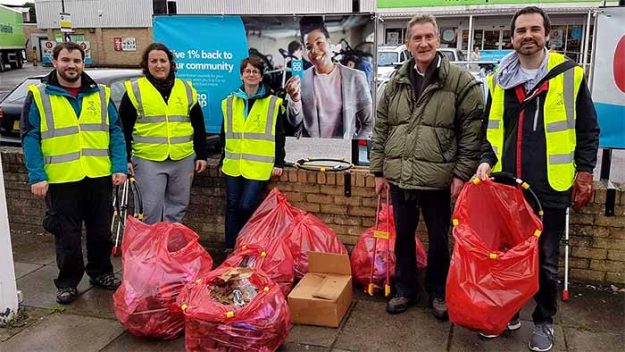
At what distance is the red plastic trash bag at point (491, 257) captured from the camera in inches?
111

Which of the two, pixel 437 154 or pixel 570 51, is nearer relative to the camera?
pixel 437 154

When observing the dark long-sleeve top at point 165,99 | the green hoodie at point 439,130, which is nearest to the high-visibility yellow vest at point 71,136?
the dark long-sleeve top at point 165,99

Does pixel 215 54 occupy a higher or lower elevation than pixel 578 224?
higher

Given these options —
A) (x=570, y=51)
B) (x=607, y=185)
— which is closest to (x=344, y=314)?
(x=607, y=185)

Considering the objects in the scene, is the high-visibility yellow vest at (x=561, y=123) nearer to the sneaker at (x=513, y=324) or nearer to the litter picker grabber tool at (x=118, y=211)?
the sneaker at (x=513, y=324)

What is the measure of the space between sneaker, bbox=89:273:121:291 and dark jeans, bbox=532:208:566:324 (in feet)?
9.41

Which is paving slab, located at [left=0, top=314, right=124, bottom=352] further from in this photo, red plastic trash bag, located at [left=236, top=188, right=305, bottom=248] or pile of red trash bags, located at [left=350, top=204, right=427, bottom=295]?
pile of red trash bags, located at [left=350, top=204, right=427, bottom=295]

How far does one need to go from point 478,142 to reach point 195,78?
2.77 meters

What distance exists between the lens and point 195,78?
4.96 m

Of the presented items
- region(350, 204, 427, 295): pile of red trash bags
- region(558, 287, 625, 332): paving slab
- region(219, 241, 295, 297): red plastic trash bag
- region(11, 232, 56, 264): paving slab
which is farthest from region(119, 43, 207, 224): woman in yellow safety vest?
region(558, 287, 625, 332): paving slab

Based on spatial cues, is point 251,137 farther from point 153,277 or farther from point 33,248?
point 33,248

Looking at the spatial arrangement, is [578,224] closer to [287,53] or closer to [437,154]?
[437,154]

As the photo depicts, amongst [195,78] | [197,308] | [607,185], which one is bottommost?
[197,308]

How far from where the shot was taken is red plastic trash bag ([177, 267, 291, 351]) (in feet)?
9.40
